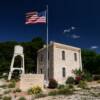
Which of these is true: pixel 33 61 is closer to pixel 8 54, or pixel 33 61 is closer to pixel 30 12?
pixel 8 54

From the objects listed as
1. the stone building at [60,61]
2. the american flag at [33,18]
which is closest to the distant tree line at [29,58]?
the stone building at [60,61]

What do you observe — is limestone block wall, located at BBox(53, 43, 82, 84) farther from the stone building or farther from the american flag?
the american flag

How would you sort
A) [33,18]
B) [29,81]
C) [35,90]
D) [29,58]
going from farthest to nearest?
1. [29,58]
2. [33,18]
3. [29,81]
4. [35,90]

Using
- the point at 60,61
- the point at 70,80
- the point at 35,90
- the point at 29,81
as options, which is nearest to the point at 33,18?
the point at 29,81

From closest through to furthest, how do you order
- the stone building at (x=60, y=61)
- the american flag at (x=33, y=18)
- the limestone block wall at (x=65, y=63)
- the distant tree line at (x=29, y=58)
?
the american flag at (x=33, y=18), the stone building at (x=60, y=61), the limestone block wall at (x=65, y=63), the distant tree line at (x=29, y=58)

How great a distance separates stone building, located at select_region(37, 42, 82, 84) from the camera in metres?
37.6

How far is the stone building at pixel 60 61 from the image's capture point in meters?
37.6

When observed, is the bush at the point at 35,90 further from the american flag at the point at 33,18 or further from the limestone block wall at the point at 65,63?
the limestone block wall at the point at 65,63

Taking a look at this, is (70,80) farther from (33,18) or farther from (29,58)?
(29,58)

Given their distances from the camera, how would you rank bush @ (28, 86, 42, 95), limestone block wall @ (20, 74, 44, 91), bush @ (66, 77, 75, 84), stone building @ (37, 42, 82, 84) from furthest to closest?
stone building @ (37, 42, 82, 84), bush @ (66, 77, 75, 84), limestone block wall @ (20, 74, 44, 91), bush @ (28, 86, 42, 95)

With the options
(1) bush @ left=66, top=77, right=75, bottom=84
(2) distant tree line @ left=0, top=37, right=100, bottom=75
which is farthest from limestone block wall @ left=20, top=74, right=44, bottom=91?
(2) distant tree line @ left=0, top=37, right=100, bottom=75

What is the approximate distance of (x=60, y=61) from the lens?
127 ft

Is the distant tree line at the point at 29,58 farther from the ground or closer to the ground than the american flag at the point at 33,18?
closer to the ground

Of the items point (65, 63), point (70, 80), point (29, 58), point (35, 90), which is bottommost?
point (35, 90)
